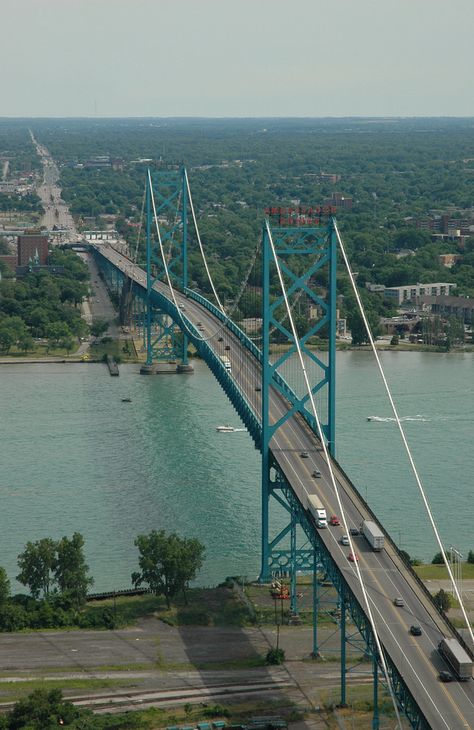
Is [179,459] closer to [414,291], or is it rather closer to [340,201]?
[414,291]

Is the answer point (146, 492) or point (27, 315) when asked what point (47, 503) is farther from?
point (27, 315)

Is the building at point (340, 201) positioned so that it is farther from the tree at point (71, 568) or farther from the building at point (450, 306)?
the tree at point (71, 568)

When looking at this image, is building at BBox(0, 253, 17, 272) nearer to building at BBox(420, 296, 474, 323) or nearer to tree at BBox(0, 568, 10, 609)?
building at BBox(420, 296, 474, 323)

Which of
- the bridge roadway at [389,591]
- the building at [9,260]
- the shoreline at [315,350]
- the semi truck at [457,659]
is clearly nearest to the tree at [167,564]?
the bridge roadway at [389,591]

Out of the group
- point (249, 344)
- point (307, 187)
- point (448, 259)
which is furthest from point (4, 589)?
point (307, 187)

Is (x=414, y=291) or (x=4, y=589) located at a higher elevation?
(x=4, y=589)

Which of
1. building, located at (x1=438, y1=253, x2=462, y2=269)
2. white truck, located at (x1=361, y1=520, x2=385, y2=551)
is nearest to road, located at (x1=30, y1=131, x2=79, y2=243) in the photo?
building, located at (x1=438, y1=253, x2=462, y2=269)

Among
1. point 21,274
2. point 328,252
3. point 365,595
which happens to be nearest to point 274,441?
point 328,252
